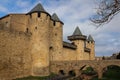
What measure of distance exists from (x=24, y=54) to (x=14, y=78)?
3221mm

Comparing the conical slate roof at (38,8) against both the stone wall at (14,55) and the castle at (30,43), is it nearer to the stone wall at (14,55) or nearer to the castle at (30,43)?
the castle at (30,43)

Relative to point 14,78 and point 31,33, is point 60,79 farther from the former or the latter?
point 31,33

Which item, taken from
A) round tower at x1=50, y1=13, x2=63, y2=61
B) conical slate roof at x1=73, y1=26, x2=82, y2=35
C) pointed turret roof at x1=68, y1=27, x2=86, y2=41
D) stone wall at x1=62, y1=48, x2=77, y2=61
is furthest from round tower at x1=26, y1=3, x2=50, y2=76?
conical slate roof at x1=73, y1=26, x2=82, y2=35

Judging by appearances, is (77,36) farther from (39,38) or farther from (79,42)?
(39,38)

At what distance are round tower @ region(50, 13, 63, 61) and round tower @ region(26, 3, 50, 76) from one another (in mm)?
3137

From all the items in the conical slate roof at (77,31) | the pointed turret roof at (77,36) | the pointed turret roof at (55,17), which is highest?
the pointed turret roof at (55,17)

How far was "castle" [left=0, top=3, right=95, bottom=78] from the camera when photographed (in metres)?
20.3

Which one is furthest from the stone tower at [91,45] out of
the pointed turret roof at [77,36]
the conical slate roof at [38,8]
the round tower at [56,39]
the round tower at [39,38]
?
the conical slate roof at [38,8]

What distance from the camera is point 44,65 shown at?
23.9 meters

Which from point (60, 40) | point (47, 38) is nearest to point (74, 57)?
point (60, 40)

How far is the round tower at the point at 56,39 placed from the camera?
27.8 metres

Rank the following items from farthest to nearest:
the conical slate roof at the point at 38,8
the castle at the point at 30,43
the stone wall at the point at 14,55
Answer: the conical slate roof at the point at 38,8
the castle at the point at 30,43
the stone wall at the point at 14,55

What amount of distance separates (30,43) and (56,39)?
588cm

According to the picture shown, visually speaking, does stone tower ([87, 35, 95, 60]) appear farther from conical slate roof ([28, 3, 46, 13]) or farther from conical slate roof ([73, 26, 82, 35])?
conical slate roof ([28, 3, 46, 13])
